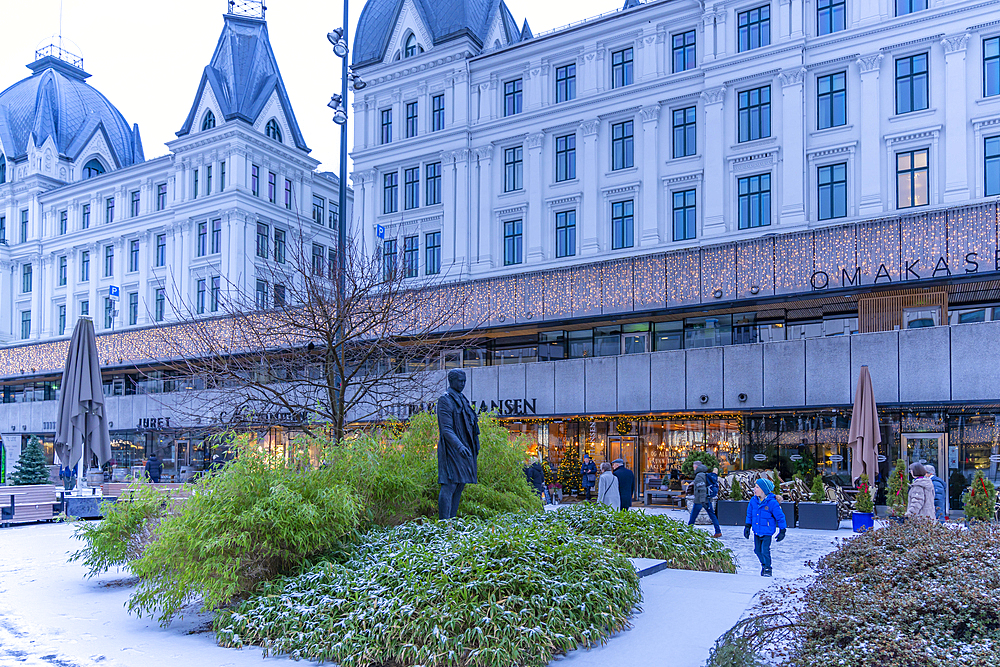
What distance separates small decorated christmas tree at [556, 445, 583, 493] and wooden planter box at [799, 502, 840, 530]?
32.0 ft

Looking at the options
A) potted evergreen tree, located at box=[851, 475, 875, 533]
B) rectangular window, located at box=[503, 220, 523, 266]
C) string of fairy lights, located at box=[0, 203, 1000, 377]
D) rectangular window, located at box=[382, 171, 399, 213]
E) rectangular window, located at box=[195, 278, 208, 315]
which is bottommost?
potted evergreen tree, located at box=[851, 475, 875, 533]

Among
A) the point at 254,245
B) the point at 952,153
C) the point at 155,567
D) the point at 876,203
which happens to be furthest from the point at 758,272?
the point at 254,245

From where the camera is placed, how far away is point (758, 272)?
26234mm

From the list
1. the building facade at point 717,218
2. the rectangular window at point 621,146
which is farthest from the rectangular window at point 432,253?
the rectangular window at point 621,146

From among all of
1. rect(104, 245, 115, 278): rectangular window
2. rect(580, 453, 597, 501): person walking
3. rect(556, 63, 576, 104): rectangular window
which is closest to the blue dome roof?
rect(104, 245, 115, 278): rectangular window

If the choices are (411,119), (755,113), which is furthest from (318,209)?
(755,113)

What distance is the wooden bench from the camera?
1972cm

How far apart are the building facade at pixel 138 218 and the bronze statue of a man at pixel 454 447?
34.3 m

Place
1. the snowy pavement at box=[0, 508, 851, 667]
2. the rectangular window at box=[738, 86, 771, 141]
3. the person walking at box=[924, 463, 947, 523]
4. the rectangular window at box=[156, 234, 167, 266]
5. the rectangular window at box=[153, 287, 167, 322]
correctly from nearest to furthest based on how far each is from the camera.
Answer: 1. the snowy pavement at box=[0, 508, 851, 667]
2. the person walking at box=[924, 463, 947, 523]
3. the rectangular window at box=[738, 86, 771, 141]
4. the rectangular window at box=[153, 287, 167, 322]
5. the rectangular window at box=[156, 234, 167, 266]

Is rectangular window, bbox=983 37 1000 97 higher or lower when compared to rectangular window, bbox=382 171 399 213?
higher

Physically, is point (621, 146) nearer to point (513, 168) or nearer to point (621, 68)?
point (621, 68)

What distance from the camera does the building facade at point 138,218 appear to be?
48250mm

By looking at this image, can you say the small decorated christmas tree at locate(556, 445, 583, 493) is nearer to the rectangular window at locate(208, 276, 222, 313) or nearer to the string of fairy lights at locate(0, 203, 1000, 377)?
the string of fairy lights at locate(0, 203, 1000, 377)

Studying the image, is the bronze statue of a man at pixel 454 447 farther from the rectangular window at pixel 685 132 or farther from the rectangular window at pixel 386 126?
the rectangular window at pixel 386 126
